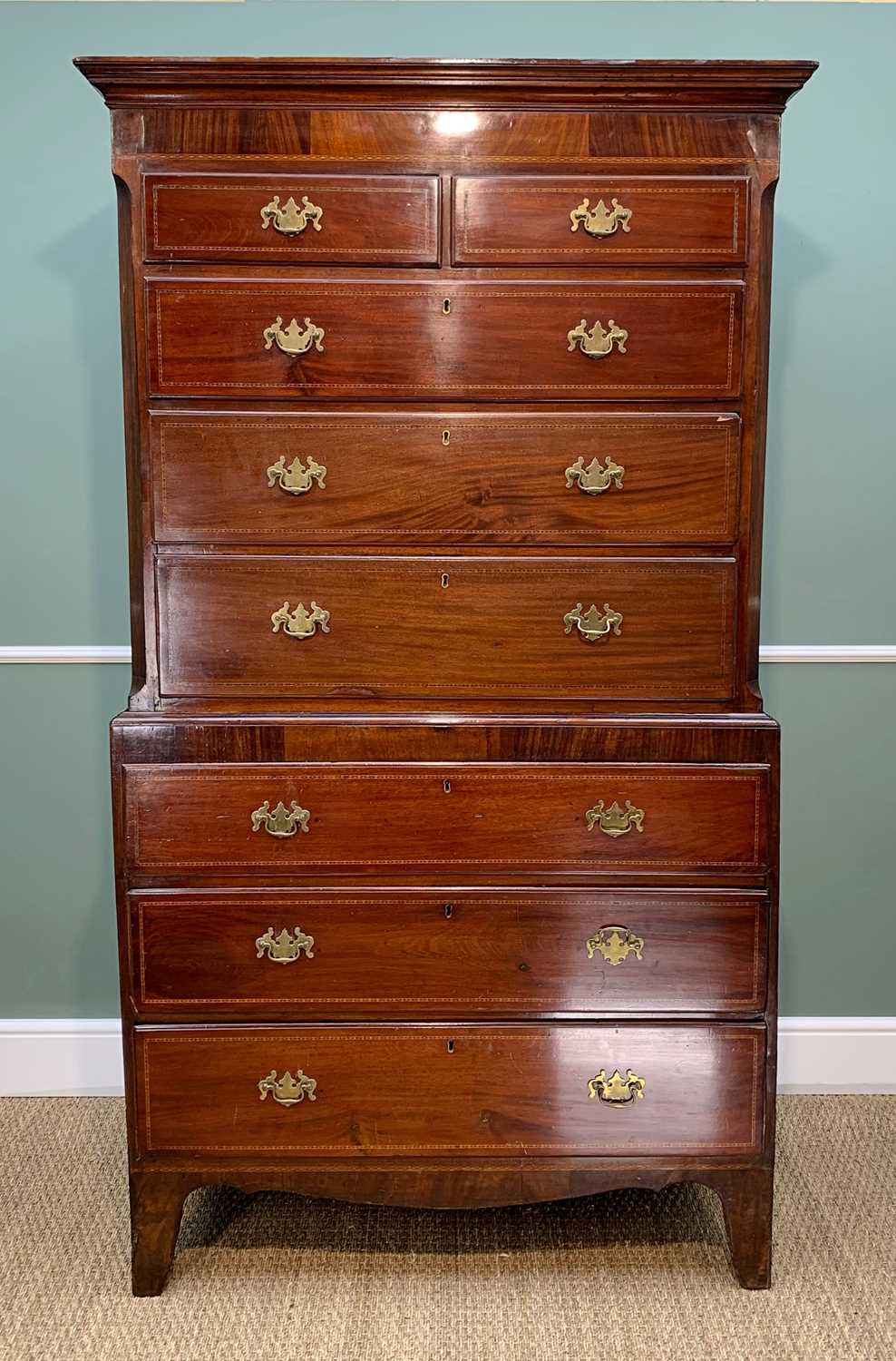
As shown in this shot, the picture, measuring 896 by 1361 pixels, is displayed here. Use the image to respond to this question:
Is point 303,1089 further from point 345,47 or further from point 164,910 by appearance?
point 345,47

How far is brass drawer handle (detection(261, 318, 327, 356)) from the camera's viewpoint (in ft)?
6.81

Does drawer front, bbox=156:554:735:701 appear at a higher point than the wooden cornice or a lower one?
lower

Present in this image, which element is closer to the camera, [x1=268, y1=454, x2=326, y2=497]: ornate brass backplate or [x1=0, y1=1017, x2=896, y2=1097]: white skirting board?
[x1=268, y1=454, x2=326, y2=497]: ornate brass backplate

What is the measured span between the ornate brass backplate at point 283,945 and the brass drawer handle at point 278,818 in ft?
0.59

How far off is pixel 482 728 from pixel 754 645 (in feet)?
1.66

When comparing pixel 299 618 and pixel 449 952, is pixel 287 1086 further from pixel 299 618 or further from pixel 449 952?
pixel 299 618

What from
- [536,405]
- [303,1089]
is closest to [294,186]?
[536,405]

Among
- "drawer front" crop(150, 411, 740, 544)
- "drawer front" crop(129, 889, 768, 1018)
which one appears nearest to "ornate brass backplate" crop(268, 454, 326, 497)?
"drawer front" crop(150, 411, 740, 544)

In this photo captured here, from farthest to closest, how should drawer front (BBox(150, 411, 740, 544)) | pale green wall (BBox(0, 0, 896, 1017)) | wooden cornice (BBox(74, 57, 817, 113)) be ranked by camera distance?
pale green wall (BBox(0, 0, 896, 1017)), drawer front (BBox(150, 411, 740, 544)), wooden cornice (BBox(74, 57, 817, 113))

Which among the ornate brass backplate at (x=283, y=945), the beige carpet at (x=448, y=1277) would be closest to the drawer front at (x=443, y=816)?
the ornate brass backplate at (x=283, y=945)

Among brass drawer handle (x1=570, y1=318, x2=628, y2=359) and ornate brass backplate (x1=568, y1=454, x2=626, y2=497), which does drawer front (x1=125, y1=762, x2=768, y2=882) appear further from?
brass drawer handle (x1=570, y1=318, x2=628, y2=359)

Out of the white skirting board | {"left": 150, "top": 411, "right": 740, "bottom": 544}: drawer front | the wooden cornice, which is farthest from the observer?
the white skirting board

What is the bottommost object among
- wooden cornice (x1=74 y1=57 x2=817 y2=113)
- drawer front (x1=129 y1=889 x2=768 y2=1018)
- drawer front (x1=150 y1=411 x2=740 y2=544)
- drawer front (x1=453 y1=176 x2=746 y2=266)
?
drawer front (x1=129 y1=889 x2=768 y2=1018)

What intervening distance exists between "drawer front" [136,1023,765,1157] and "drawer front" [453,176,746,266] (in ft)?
4.43
